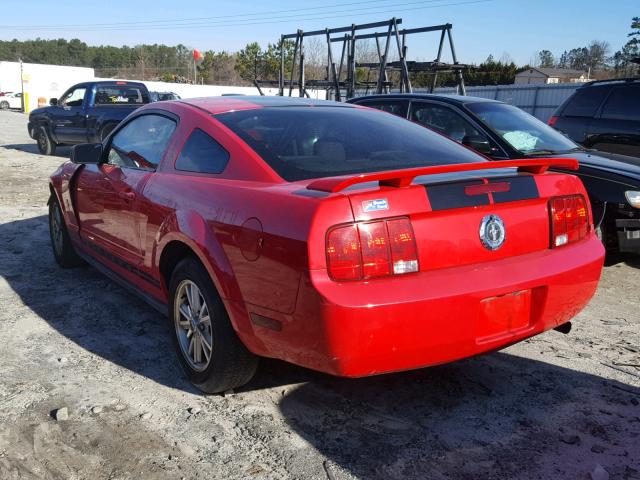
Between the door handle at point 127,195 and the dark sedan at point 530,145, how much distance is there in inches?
119

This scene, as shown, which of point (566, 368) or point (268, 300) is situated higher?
point (268, 300)

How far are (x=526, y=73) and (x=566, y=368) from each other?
62.4 m

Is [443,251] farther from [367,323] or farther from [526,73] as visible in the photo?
[526,73]

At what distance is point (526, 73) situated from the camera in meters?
60.5

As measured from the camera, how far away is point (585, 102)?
8.55 m

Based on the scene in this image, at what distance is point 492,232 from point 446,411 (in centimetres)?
95

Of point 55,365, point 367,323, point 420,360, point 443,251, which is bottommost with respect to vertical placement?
point 55,365

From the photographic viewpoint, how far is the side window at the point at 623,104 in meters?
7.98

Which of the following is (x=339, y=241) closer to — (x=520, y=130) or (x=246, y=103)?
(x=246, y=103)

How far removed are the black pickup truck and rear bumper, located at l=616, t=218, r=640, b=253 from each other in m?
11.6

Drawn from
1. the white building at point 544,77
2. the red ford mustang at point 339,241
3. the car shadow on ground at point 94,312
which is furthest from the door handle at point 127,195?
the white building at point 544,77

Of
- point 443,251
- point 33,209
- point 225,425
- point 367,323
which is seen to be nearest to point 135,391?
point 225,425

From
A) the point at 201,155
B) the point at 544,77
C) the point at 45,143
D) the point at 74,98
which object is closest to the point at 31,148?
the point at 45,143

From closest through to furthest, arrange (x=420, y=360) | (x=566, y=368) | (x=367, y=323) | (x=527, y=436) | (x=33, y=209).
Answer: (x=367, y=323)
(x=420, y=360)
(x=527, y=436)
(x=566, y=368)
(x=33, y=209)
